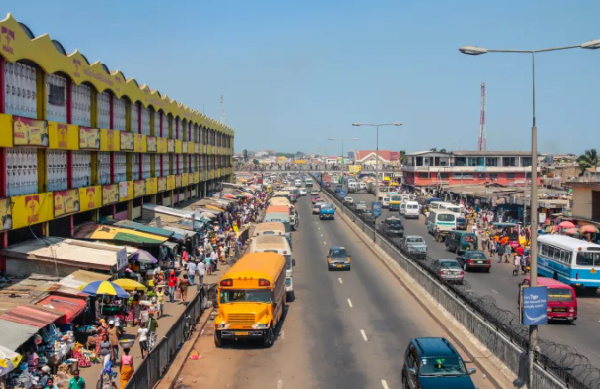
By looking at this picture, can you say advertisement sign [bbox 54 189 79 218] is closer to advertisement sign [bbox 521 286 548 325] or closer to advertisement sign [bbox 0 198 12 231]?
advertisement sign [bbox 0 198 12 231]

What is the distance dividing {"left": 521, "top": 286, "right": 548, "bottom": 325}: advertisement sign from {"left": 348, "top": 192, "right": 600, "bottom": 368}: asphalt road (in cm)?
513

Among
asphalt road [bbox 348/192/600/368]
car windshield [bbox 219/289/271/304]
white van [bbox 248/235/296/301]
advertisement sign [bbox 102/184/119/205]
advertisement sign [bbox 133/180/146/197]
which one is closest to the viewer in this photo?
asphalt road [bbox 348/192/600/368]

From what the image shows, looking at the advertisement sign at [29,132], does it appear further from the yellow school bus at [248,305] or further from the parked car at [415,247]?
the parked car at [415,247]

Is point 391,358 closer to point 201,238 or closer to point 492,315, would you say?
point 492,315

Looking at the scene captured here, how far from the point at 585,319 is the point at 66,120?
82.1ft

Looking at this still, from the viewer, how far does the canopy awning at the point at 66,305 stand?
764 inches

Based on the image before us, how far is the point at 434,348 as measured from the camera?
16234 millimetres

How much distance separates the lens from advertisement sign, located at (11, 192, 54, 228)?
23.3 metres

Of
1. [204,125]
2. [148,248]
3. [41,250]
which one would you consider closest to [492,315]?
[41,250]

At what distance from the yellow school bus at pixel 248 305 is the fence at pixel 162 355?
1423 mm

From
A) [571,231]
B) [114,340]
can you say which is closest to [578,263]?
[571,231]

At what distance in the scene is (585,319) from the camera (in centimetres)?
2666

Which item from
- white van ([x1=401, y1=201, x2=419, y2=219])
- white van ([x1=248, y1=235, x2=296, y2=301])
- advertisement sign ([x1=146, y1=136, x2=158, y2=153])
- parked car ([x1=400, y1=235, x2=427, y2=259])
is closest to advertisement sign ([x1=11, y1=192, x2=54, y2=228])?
white van ([x1=248, y1=235, x2=296, y2=301])

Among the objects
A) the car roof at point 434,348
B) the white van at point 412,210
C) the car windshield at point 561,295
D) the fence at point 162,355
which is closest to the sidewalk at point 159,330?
the fence at point 162,355
